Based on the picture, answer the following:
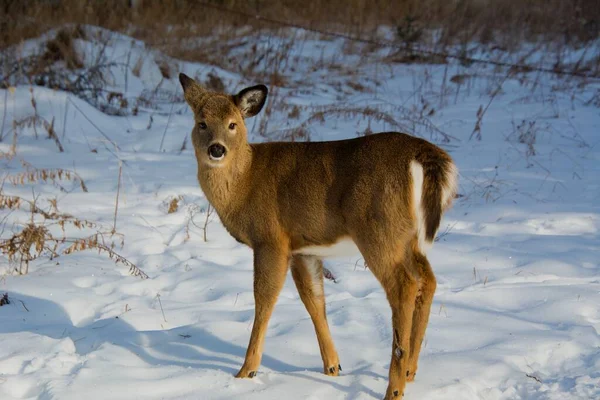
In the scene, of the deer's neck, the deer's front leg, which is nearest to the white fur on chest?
the deer's front leg

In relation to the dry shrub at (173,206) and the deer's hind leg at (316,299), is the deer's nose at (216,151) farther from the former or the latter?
the dry shrub at (173,206)

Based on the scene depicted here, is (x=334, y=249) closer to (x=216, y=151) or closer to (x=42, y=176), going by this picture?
(x=216, y=151)

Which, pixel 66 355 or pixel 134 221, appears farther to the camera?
pixel 134 221

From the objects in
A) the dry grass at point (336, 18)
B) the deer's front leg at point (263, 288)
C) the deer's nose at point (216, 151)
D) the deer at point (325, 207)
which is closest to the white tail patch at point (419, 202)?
the deer at point (325, 207)

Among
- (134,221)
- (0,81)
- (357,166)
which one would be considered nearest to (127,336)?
(357,166)

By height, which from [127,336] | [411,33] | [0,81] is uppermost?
[411,33]

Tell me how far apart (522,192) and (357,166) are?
433 cm

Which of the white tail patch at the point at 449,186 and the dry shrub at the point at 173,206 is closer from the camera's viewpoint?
the white tail patch at the point at 449,186

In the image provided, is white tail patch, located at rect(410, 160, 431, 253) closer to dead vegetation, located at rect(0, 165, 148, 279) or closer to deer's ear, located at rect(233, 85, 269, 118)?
deer's ear, located at rect(233, 85, 269, 118)

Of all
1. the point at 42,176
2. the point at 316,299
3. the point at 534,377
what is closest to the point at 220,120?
the point at 316,299

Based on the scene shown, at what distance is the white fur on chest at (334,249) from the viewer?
3926mm

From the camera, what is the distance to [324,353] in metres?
4.15

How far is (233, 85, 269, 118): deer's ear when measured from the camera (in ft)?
15.0

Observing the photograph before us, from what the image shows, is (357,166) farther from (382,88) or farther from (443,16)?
(443,16)
